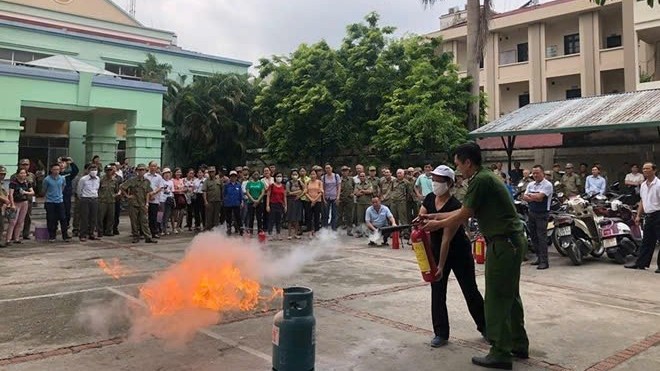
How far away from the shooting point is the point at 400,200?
13242mm

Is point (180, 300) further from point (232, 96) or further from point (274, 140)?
point (232, 96)

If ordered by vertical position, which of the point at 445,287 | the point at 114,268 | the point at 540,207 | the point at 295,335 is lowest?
the point at 114,268

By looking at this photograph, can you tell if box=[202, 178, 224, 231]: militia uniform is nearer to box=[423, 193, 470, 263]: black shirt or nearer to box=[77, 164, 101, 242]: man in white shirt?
box=[77, 164, 101, 242]: man in white shirt

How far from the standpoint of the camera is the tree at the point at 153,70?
25109 millimetres

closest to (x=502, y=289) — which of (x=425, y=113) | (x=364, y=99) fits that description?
(x=425, y=113)

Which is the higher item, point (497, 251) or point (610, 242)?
point (497, 251)

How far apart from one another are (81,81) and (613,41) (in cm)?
2680

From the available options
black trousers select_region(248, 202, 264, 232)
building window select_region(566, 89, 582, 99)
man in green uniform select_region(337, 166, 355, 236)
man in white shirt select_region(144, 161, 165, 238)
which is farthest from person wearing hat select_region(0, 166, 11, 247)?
building window select_region(566, 89, 582, 99)

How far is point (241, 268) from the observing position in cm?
739

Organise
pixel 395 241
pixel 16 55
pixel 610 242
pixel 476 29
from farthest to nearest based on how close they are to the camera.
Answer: pixel 16 55 → pixel 476 29 → pixel 395 241 → pixel 610 242

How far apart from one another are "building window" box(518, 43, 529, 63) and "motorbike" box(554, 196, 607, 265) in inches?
967

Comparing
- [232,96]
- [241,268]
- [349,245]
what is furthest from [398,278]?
[232,96]

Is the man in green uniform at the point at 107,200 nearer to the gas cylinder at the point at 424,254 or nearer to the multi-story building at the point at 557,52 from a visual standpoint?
the gas cylinder at the point at 424,254

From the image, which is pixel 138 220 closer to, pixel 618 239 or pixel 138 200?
pixel 138 200
